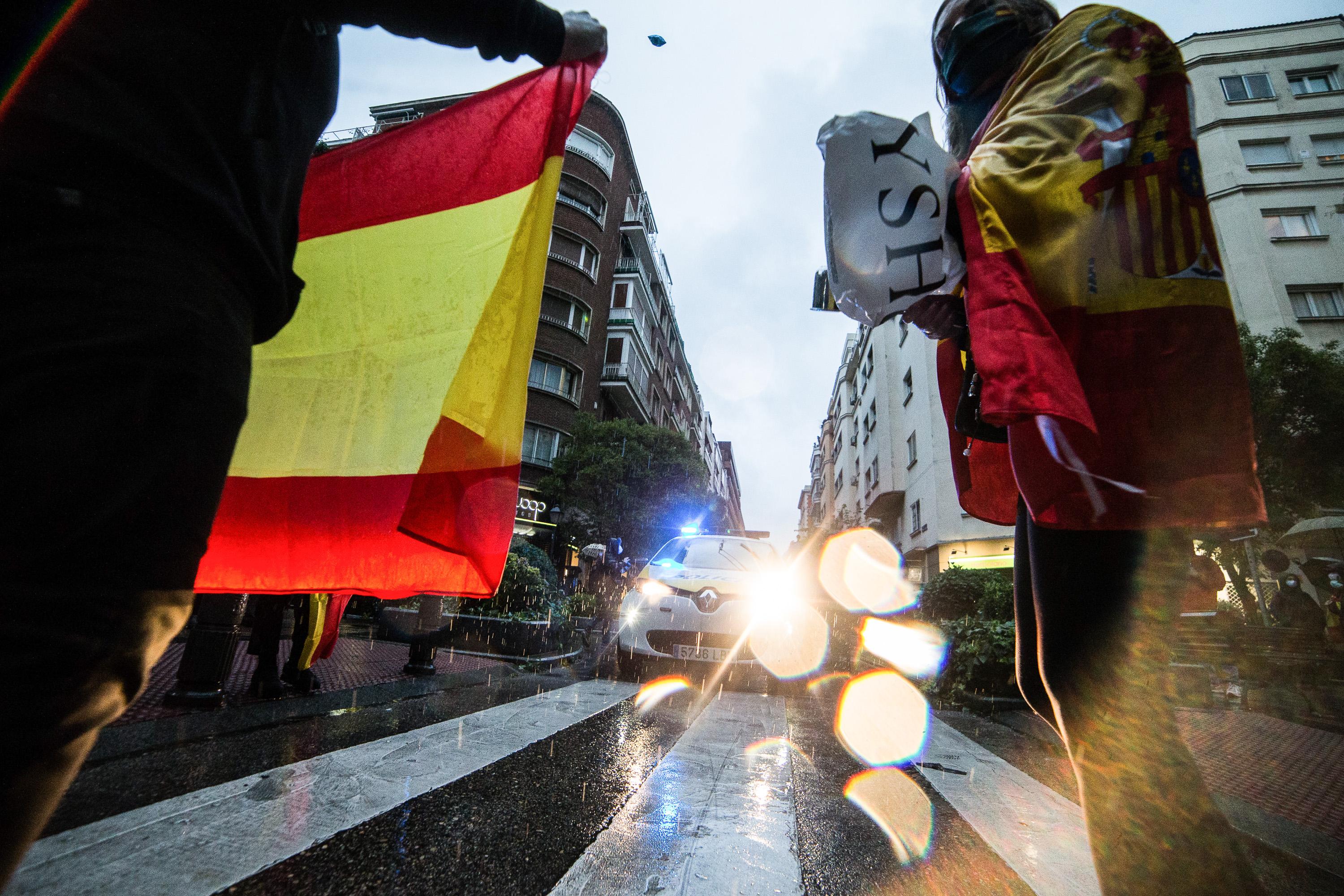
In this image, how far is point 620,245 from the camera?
3212 cm

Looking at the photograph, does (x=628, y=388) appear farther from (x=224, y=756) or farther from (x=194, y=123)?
(x=194, y=123)

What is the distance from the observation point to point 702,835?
1717 millimetres

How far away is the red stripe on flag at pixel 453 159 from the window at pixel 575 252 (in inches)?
968

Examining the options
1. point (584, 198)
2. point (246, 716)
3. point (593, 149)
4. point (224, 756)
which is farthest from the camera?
point (593, 149)

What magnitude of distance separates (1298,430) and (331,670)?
747 inches

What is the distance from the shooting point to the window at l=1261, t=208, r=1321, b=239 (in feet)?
69.2

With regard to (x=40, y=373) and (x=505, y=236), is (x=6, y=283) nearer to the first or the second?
(x=40, y=373)

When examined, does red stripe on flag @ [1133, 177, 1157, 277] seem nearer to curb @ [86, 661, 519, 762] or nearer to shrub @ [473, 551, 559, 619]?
curb @ [86, 661, 519, 762]

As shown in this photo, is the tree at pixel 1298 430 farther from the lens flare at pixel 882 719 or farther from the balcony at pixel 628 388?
the balcony at pixel 628 388

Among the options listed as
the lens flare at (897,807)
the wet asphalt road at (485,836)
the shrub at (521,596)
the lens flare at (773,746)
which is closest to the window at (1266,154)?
the shrub at (521,596)

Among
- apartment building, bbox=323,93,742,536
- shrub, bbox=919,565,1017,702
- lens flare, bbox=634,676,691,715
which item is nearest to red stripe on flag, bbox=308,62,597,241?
lens flare, bbox=634,676,691,715

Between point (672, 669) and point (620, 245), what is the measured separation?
2960 cm

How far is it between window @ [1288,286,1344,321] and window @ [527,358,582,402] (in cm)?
2585

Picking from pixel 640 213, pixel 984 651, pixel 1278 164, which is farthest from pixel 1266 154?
pixel 984 651
